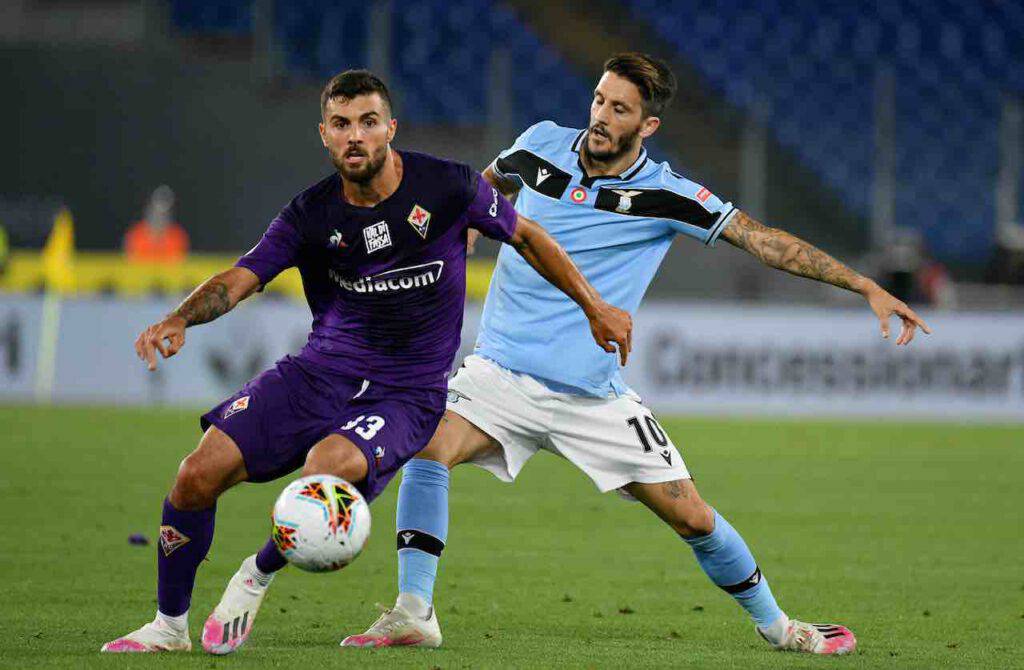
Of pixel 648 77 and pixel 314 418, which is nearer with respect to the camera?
pixel 314 418

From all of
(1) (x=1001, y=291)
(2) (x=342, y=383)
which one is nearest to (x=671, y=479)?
(2) (x=342, y=383)

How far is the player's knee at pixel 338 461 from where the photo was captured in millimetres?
5242

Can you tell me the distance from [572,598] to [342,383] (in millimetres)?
2016

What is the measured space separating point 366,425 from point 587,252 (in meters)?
1.41

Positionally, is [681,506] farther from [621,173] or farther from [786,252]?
[621,173]

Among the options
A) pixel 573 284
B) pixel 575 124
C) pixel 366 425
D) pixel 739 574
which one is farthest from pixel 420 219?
pixel 575 124

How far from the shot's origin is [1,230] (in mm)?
20750

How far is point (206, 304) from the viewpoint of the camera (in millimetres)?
5305

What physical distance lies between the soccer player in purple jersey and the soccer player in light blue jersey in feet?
1.81

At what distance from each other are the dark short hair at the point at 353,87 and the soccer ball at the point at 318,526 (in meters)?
1.25

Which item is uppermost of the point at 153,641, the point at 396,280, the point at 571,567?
the point at 396,280

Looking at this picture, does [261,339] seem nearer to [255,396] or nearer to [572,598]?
[572,598]

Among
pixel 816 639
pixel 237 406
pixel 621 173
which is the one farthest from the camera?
pixel 621 173

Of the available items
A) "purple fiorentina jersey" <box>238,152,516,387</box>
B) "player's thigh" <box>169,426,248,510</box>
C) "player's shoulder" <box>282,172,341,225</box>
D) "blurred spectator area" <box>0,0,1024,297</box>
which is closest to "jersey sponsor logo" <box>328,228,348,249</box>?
"purple fiorentina jersey" <box>238,152,516,387</box>
